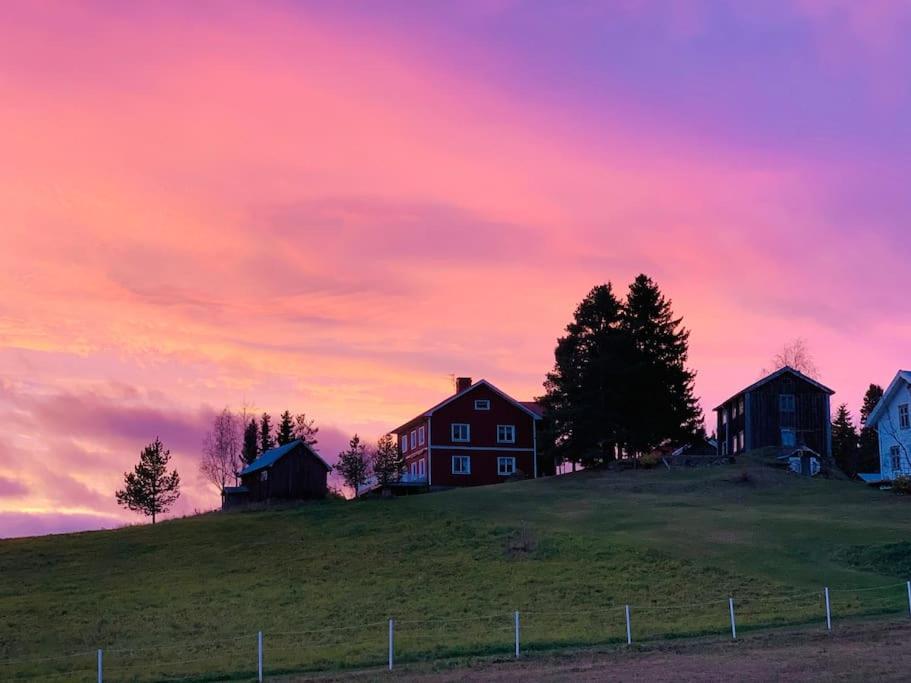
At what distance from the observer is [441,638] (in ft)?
131

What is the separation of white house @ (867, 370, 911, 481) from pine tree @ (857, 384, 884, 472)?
2817 cm

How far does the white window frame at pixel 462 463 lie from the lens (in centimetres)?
10531

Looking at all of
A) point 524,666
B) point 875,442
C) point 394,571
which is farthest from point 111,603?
Result: point 875,442

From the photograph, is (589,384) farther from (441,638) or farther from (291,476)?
(441,638)

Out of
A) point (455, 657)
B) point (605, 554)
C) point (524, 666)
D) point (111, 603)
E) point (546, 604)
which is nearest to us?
point (524, 666)

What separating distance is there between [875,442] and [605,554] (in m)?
91.4

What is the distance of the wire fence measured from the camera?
3619 cm

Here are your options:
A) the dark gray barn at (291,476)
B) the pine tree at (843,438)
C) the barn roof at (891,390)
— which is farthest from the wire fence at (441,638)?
the pine tree at (843,438)

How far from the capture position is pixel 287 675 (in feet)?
113

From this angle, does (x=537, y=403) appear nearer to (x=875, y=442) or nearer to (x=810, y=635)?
(x=875, y=442)

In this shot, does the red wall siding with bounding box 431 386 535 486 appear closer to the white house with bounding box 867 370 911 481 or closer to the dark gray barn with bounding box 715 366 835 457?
the dark gray barn with bounding box 715 366 835 457

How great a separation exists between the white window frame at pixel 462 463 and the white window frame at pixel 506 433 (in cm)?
351

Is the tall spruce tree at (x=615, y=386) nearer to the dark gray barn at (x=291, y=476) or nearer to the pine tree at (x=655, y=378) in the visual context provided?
the pine tree at (x=655, y=378)

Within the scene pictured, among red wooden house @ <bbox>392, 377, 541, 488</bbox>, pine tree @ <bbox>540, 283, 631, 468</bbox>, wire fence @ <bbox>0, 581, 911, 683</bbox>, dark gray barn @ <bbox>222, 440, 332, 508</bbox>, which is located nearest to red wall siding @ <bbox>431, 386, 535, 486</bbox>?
red wooden house @ <bbox>392, 377, 541, 488</bbox>
